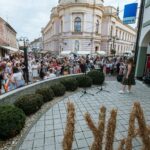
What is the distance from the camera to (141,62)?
1148 centimetres

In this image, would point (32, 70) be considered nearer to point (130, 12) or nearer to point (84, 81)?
point (84, 81)

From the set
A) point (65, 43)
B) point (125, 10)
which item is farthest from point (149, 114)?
point (65, 43)

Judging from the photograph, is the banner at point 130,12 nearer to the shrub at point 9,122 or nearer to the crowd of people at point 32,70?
the crowd of people at point 32,70

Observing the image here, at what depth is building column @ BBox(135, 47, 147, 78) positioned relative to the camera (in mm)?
11273

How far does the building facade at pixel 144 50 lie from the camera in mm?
10395

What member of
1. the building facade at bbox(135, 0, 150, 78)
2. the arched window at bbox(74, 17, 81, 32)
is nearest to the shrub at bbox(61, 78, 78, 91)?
the building facade at bbox(135, 0, 150, 78)

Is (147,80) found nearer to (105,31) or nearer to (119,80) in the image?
(119,80)

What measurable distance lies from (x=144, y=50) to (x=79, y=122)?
28.4 ft

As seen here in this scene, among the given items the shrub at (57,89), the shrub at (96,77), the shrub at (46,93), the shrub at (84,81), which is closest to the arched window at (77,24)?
the shrub at (96,77)

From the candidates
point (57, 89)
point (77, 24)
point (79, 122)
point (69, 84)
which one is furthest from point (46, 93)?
point (77, 24)

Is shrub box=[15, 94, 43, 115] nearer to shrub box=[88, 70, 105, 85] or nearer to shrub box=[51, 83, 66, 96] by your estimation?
shrub box=[51, 83, 66, 96]

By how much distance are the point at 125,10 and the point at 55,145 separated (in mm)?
9077

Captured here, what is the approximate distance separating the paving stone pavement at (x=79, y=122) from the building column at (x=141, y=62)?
12.4 ft

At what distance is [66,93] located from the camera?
818 cm
